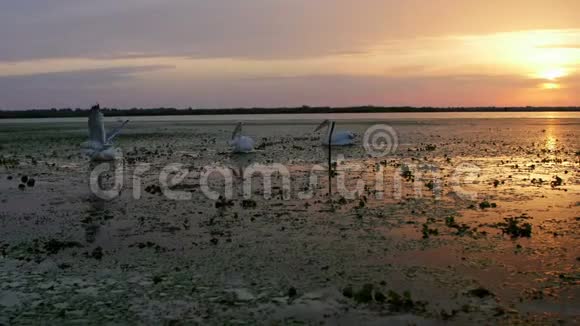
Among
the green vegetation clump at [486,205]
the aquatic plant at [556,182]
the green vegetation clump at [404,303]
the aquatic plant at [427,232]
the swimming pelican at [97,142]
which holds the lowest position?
the green vegetation clump at [404,303]

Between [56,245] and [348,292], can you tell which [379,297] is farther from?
[56,245]

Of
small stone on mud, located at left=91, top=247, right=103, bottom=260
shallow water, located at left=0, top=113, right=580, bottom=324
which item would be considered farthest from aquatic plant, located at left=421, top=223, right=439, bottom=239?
small stone on mud, located at left=91, top=247, right=103, bottom=260

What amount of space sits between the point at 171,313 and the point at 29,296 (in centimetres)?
210

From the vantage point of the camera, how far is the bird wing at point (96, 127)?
2452 centimetres

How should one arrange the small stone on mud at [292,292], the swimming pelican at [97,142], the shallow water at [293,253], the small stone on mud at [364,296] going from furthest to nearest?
the swimming pelican at [97,142]
the small stone on mud at [292,292]
the small stone on mud at [364,296]
the shallow water at [293,253]

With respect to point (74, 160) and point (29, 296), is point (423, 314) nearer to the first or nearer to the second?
point (29, 296)

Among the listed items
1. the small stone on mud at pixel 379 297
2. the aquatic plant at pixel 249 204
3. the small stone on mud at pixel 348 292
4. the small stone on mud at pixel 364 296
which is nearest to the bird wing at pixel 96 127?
the aquatic plant at pixel 249 204

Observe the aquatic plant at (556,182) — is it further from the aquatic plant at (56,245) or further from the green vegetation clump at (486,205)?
the aquatic plant at (56,245)

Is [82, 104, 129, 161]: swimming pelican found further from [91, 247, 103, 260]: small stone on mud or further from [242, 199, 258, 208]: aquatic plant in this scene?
[91, 247, 103, 260]: small stone on mud

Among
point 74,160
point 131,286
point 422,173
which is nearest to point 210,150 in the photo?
point 74,160

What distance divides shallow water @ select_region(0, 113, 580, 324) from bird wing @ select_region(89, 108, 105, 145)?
704 cm

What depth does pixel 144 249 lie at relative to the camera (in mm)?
9719

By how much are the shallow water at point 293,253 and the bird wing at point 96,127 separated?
7.04m

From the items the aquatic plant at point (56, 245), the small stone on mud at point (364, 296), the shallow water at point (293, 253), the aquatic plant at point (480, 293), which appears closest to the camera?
the shallow water at point (293, 253)
